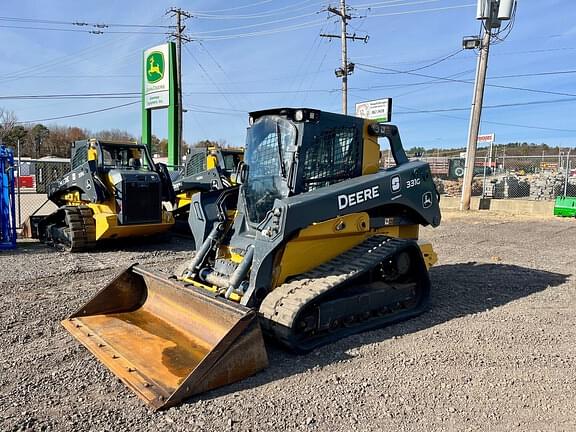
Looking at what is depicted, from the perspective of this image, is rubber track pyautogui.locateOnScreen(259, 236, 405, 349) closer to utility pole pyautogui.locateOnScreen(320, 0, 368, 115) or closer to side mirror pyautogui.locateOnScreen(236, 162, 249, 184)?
side mirror pyautogui.locateOnScreen(236, 162, 249, 184)

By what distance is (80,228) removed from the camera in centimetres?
977

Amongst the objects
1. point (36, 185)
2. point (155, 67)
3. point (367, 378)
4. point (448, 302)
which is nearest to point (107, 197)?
Answer: point (448, 302)

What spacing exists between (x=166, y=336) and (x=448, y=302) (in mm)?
3584

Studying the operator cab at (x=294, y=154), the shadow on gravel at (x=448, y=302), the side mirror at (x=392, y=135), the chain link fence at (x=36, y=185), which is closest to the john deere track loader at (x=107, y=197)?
the chain link fence at (x=36, y=185)

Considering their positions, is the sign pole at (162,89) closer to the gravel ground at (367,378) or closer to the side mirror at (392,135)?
the gravel ground at (367,378)

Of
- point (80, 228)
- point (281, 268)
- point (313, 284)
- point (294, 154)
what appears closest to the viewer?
point (313, 284)

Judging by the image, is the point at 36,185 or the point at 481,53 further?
the point at 36,185

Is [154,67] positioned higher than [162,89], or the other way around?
[154,67]

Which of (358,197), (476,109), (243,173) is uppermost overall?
(476,109)

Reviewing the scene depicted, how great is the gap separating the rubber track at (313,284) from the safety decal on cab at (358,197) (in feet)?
1.67

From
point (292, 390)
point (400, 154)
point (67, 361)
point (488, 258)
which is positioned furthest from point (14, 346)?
point (488, 258)

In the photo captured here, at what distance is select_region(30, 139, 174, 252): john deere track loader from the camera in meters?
9.85

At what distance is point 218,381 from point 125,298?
218 cm

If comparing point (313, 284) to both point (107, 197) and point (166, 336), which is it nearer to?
point (166, 336)
